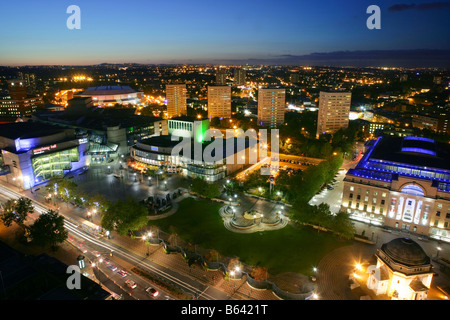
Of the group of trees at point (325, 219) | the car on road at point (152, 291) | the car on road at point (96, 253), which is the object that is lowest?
the car on road at point (152, 291)

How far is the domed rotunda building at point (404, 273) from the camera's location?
30562mm

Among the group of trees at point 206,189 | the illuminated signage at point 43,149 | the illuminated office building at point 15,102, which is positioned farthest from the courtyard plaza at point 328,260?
the illuminated office building at point 15,102

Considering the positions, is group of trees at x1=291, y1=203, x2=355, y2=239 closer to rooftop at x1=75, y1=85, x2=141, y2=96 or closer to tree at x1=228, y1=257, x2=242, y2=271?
tree at x1=228, y1=257, x2=242, y2=271

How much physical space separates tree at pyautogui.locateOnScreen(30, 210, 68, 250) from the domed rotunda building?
38.4 meters

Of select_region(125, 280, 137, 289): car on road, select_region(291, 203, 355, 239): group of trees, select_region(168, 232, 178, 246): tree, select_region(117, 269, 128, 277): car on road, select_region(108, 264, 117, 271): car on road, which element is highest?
select_region(291, 203, 355, 239): group of trees

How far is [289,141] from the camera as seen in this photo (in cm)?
8988

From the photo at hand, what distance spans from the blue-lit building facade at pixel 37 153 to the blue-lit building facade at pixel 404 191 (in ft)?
192

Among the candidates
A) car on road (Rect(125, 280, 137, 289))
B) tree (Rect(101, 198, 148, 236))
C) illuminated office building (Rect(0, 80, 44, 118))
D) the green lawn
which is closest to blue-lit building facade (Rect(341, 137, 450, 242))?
the green lawn

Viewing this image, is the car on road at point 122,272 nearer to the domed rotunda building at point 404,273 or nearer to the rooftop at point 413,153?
the domed rotunda building at point 404,273

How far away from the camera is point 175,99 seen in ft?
403

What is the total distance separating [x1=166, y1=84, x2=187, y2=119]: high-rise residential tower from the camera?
122m

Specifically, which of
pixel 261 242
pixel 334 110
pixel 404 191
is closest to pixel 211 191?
pixel 261 242
